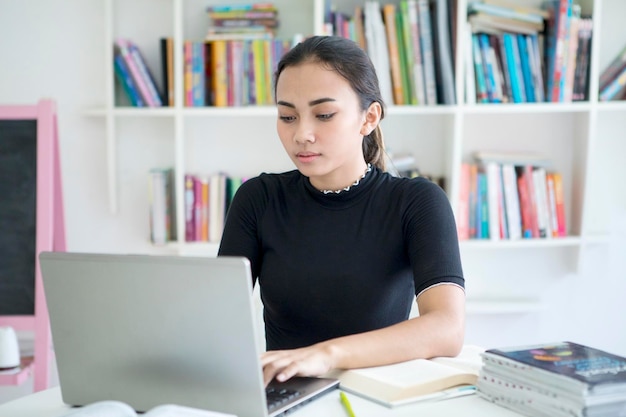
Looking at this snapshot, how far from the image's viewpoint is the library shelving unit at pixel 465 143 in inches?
115

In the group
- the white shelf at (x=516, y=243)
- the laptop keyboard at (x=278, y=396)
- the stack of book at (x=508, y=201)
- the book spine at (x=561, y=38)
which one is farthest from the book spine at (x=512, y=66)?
the laptop keyboard at (x=278, y=396)

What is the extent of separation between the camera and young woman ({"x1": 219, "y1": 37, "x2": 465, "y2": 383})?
1661 millimetres

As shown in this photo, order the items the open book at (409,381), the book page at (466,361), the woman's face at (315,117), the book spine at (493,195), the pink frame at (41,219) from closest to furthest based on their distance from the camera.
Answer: the open book at (409,381)
the book page at (466,361)
the woman's face at (315,117)
the pink frame at (41,219)
the book spine at (493,195)

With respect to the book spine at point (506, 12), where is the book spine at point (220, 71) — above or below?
below

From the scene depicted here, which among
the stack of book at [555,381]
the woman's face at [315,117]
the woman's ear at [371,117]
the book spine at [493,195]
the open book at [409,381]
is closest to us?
the stack of book at [555,381]

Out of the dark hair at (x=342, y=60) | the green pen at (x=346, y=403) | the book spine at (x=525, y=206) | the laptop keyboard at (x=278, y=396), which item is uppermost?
the dark hair at (x=342, y=60)

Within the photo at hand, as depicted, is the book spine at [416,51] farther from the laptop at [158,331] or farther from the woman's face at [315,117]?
the laptop at [158,331]

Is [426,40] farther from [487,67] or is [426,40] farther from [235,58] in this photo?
[235,58]

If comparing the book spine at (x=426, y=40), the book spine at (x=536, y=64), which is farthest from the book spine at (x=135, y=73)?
the book spine at (x=536, y=64)

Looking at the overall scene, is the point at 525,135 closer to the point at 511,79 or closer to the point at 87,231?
the point at 511,79

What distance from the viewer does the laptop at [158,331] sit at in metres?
1.06

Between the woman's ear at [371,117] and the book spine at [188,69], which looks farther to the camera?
the book spine at [188,69]

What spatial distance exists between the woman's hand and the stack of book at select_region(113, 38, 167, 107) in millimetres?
1786

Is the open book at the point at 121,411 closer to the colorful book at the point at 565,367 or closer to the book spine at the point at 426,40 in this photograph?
the colorful book at the point at 565,367
